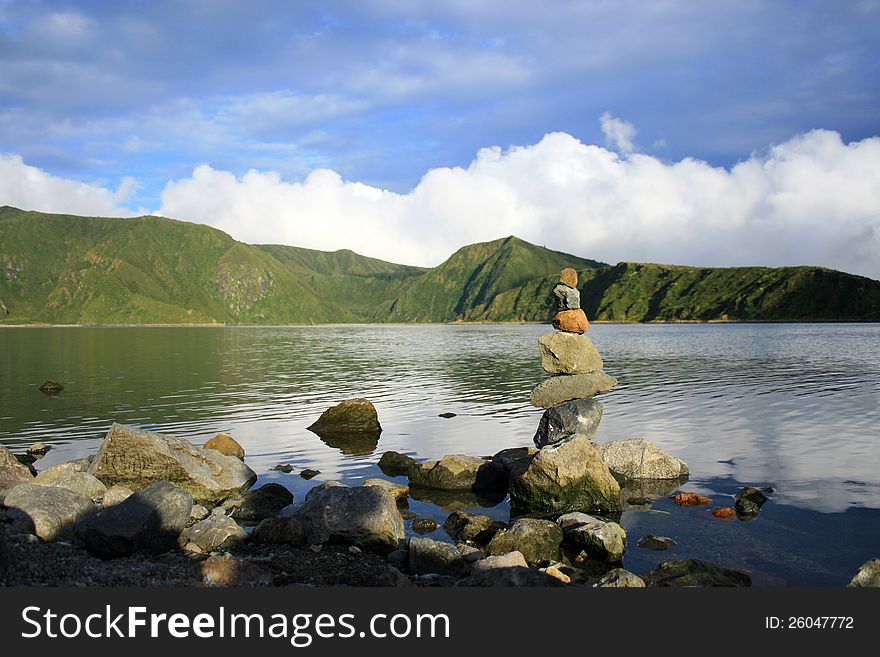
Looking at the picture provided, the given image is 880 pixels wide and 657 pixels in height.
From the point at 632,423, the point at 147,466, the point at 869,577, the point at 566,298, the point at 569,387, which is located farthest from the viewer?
the point at 632,423

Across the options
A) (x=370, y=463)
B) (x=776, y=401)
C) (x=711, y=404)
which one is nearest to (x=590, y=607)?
(x=370, y=463)

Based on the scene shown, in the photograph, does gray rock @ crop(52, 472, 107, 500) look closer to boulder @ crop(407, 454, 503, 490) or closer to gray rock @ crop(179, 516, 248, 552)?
gray rock @ crop(179, 516, 248, 552)

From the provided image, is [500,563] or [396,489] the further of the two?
[396,489]

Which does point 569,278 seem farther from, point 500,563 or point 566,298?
point 500,563

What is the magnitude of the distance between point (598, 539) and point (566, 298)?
19.0 metres

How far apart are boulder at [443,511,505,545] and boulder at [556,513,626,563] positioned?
2.50 meters

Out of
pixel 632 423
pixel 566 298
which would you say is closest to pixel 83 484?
pixel 566 298

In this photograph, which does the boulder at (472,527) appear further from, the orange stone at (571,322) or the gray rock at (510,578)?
the orange stone at (571,322)

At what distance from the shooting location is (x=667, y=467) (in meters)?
24.6

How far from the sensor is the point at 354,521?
17.0m

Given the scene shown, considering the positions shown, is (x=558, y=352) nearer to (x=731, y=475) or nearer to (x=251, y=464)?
(x=731, y=475)

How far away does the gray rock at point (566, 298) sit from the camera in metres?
33.3

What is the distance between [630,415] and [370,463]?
64.4ft

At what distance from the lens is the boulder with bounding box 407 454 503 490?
24250mm
